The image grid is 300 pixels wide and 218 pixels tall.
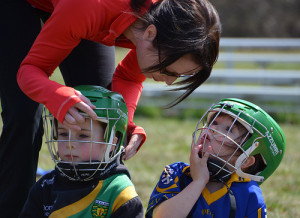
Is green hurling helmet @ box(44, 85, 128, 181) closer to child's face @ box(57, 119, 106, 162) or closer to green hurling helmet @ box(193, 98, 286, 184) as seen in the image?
child's face @ box(57, 119, 106, 162)

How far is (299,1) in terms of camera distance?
28.4m

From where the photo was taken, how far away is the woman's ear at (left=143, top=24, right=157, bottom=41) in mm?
2420

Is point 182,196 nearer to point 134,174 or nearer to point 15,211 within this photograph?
point 15,211

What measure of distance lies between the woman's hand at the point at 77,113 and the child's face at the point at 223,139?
65 cm

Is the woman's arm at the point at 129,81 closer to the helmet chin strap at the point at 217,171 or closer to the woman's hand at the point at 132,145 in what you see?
the woman's hand at the point at 132,145

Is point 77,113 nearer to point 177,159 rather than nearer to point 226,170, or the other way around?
point 226,170

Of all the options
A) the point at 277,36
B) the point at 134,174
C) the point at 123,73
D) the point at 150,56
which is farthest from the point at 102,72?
the point at 277,36

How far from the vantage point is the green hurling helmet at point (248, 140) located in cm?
258

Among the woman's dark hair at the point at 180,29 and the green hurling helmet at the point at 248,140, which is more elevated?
the woman's dark hair at the point at 180,29

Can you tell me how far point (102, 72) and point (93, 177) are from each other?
72cm

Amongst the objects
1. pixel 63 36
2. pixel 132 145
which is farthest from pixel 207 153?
pixel 63 36

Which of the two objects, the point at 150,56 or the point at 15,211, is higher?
the point at 150,56

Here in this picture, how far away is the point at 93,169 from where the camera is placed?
2.45 m

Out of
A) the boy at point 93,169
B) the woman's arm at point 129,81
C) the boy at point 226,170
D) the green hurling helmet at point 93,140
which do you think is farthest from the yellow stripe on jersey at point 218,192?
the woman's arm at point 129,81
